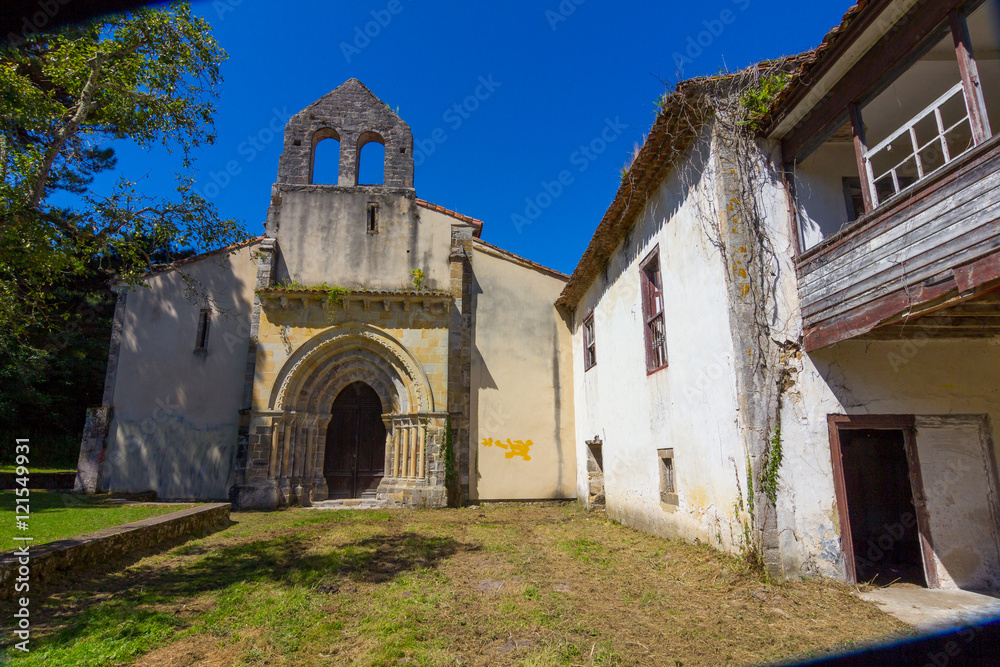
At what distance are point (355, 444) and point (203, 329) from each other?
451 cm

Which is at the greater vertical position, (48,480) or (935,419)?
(935,419)

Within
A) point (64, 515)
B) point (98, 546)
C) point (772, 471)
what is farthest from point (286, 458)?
point (772, 471)

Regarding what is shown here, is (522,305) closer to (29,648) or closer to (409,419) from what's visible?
(409,419)

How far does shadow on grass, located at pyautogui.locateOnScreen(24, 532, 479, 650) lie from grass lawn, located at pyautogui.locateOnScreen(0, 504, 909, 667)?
0.08ft

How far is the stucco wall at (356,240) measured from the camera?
42.6ft

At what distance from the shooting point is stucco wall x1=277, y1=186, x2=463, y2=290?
1298 centimetres

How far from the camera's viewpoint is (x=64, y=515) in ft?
25.8

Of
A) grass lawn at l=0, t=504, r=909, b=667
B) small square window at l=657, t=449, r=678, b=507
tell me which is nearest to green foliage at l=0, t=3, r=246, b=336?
grass lawn at l=0, t=504, r=909, b=667

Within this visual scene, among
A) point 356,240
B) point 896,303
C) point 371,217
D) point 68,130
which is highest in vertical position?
point 371,217

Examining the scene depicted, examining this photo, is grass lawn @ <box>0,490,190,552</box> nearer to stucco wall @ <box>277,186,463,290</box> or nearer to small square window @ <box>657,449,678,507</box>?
stucco wall @ <box>277,186,463,290</box>

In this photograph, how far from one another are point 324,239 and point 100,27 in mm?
6902

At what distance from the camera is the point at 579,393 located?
1270cm

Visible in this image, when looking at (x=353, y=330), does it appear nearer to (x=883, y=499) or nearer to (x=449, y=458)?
(x=449, y=458)

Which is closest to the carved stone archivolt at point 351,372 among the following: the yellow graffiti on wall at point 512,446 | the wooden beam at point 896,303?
the yellow graffiti on wall at point 512,446
